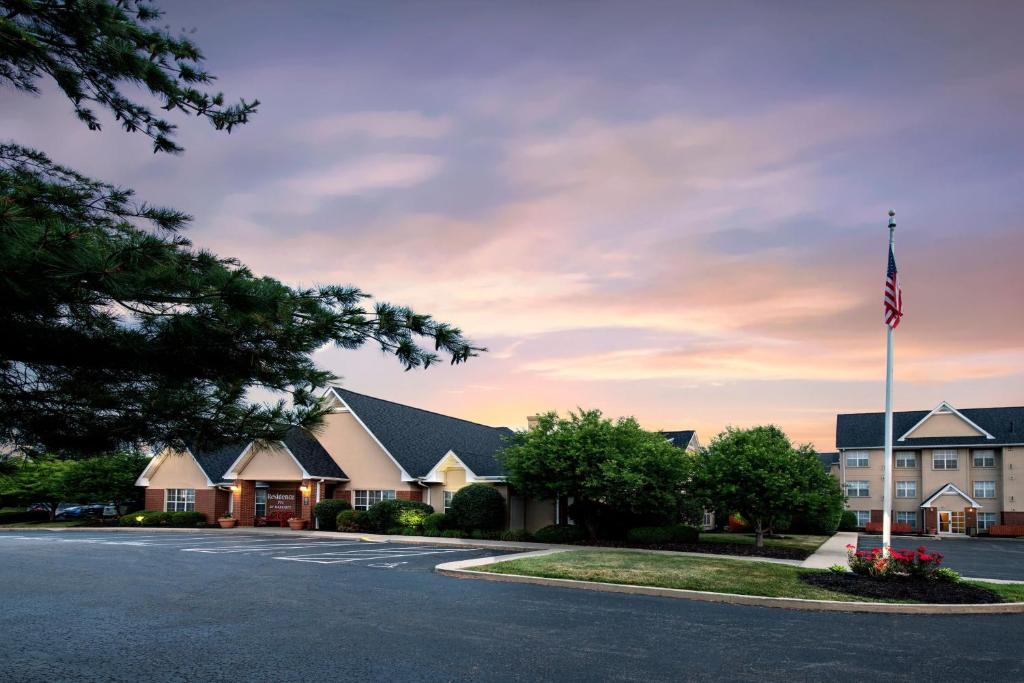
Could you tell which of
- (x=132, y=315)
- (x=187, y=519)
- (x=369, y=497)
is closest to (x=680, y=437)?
(x=369, y=497)

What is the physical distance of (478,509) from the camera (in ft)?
104

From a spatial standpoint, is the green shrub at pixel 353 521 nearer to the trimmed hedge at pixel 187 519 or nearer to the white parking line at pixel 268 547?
the white parking line at pixel 268 547

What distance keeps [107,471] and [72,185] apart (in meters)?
44.1

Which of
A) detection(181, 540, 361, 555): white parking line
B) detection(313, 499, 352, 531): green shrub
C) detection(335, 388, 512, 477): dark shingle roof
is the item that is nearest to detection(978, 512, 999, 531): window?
detection(335, 388, 512, 477): dark shingle roof

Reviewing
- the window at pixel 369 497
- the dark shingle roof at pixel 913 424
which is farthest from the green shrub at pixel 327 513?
the dark shingle roof at pixel 913 424

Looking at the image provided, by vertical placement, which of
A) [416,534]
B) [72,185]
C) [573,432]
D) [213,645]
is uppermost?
[72,185]

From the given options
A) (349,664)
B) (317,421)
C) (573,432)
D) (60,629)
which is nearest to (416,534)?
(573,432)

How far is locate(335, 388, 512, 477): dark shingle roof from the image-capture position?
37531mm

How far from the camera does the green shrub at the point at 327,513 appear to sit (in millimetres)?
36062

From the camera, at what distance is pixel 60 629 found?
1111 centimetres

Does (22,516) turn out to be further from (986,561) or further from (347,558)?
(986,561)

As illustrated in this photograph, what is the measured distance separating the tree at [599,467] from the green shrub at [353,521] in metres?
9.15

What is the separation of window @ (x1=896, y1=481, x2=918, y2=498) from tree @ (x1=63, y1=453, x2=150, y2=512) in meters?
51.4

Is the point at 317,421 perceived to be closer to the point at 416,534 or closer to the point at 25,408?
the point at 25,408
